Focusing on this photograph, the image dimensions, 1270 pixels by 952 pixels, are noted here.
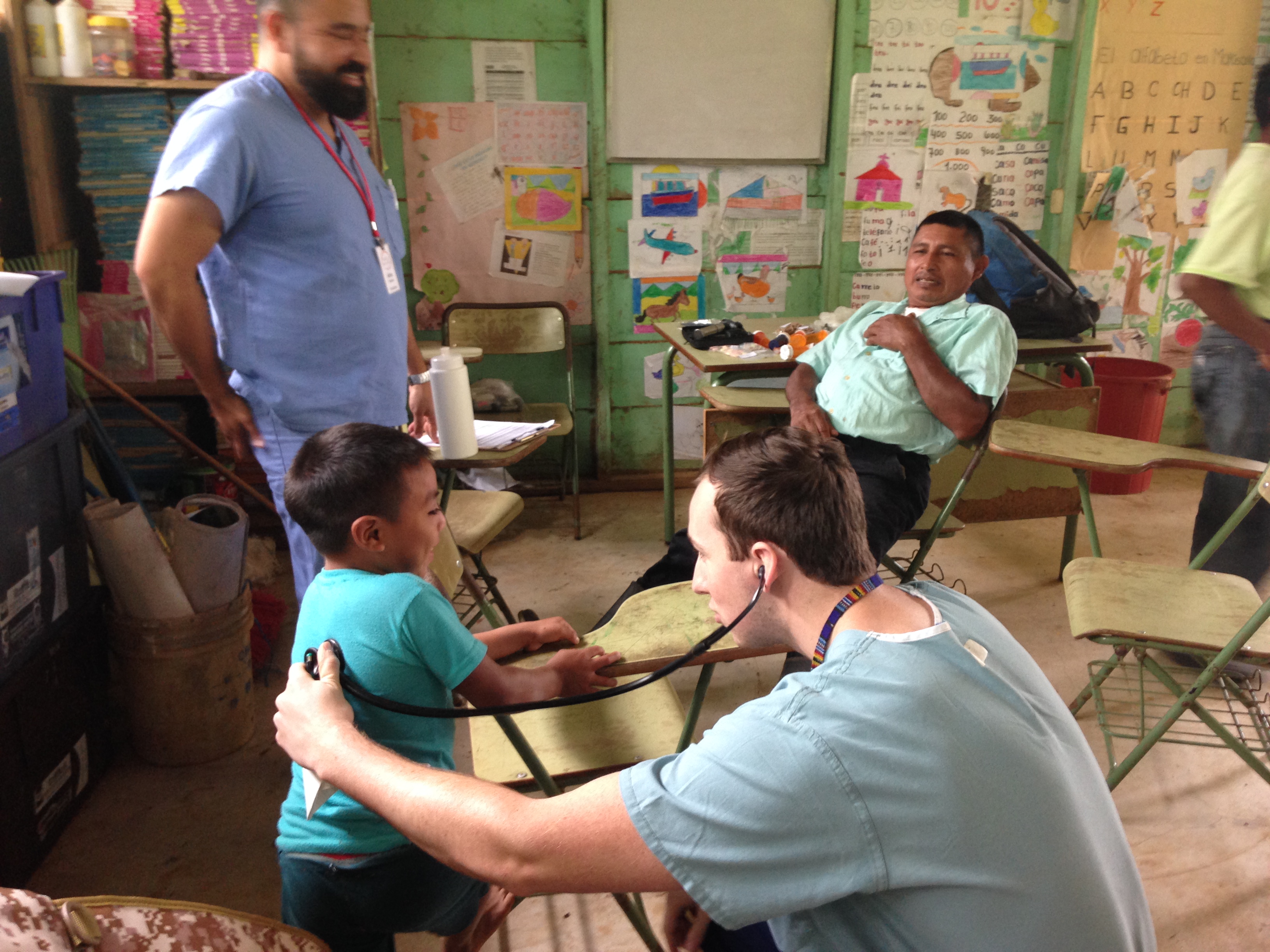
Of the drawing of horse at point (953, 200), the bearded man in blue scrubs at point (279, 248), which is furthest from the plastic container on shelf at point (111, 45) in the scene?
the drawing of horse at point (953, 200)

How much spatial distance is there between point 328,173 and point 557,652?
102cm


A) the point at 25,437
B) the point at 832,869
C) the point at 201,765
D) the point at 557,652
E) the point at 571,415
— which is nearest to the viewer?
the point at 832,869

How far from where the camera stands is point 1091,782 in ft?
2.85

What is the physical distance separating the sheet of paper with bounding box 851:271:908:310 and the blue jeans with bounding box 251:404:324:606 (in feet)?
9.75

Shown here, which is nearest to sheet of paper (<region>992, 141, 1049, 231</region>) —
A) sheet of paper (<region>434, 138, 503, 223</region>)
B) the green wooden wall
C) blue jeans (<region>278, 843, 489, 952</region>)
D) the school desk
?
the green wooden wall

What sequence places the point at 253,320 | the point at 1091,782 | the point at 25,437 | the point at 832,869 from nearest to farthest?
1. the point at 832,869
2. the point at 1091,782
3. the point at 253,320
4. the point at 25,437

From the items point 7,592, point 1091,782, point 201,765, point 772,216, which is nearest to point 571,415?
point 772,216

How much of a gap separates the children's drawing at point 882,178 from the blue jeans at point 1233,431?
1879 millimetres

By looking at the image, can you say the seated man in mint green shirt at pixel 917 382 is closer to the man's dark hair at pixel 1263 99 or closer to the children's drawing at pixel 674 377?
the man's dark hair at pixel 1263 99

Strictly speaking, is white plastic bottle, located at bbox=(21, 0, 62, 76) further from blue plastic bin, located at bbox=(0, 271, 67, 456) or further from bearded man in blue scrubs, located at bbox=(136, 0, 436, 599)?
bearded man in blue scrubs, located at bbox=(136, 0, 436, 599)

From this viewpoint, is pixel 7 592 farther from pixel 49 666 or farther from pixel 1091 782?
pixel 1091 782

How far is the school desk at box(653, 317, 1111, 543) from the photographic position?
2.84 m

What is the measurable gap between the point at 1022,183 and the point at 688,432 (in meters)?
1.86

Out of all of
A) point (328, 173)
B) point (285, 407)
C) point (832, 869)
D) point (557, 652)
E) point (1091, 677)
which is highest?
point (328, 173)
